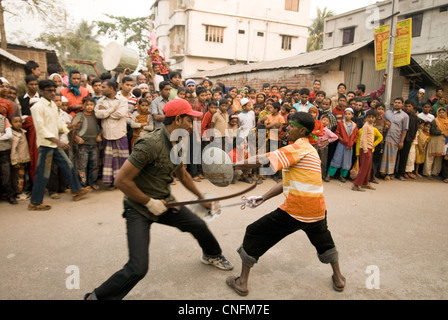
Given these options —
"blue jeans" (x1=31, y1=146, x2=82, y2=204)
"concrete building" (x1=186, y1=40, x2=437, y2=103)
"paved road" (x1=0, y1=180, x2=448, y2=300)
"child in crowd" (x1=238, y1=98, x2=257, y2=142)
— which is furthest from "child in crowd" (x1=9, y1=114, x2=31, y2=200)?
"concrete building" (x1=186, y1=40, x2=437, y2=103)

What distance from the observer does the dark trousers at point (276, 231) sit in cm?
269

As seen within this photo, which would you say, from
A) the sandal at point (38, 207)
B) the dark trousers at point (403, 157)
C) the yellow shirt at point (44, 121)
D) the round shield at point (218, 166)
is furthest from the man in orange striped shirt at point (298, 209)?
the dark trousers at point (403, 157)

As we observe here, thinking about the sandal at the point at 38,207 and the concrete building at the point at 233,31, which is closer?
the sandal at the point at 38,207

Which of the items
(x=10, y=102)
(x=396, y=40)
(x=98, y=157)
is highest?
(x=396, y=40)

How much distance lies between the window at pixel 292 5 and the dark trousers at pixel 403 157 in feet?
73.4

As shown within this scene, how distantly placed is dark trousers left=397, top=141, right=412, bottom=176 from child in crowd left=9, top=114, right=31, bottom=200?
860cm

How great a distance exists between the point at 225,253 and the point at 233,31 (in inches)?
980

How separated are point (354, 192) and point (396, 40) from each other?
5049 millimetres

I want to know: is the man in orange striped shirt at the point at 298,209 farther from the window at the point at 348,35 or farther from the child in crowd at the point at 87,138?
the window at the point at 348,35

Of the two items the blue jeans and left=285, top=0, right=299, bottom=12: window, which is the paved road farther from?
left=285, top=0, right=299, bottom=12: window

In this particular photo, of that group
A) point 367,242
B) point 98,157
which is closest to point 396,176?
point 367,242

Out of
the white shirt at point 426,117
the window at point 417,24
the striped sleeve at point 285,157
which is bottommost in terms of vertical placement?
the striped sleeve at point 285,157

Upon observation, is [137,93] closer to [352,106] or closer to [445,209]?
[352,106]

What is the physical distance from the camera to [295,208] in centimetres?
265
